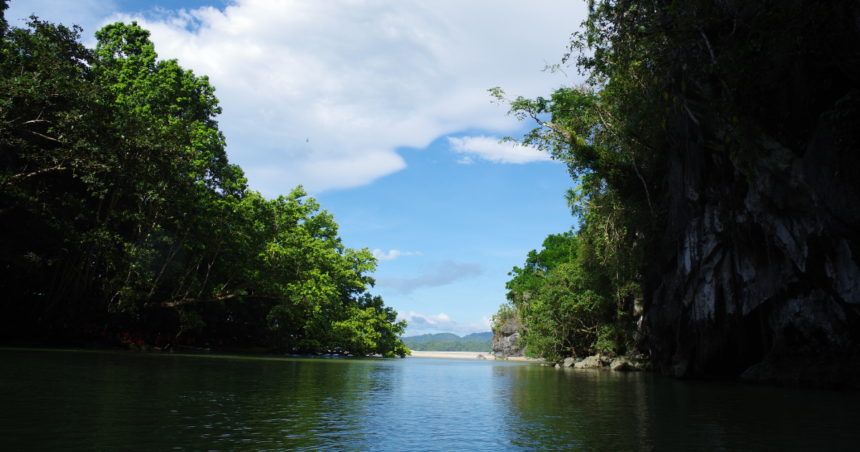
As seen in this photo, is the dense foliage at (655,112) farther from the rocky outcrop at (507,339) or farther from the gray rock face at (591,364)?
the rocky outcrop at (507,339)

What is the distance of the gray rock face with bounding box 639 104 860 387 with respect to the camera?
11969 millimetres

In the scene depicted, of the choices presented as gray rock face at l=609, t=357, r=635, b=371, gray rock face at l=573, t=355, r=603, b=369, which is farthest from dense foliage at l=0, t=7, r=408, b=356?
gray rock face at l=609, t=357, r=635, b=371

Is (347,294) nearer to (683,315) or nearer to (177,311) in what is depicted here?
(177,311)

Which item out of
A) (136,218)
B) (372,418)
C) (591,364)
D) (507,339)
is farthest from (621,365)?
(507,339)

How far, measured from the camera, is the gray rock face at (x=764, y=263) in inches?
471

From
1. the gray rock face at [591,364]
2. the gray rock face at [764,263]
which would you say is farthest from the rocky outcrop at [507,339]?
the gray rock face at [764,263]

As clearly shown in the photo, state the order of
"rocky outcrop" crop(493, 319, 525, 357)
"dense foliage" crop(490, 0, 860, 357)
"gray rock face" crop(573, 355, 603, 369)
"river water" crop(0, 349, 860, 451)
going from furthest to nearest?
"rocky outcrop" crop(493, 319, 525, 357), "gray rock face" crop(573, 355, 603, 369), "dense foliage" crop(490, 0, 860, 357), "river water" crop(0, 349, 860, 451)

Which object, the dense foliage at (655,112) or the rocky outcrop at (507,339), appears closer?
the dense foliage at (655,112)

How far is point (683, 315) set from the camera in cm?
1972

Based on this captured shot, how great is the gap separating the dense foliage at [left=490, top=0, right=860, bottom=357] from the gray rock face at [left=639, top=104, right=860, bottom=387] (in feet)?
1.74

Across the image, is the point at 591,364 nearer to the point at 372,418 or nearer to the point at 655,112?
the point at 655,112

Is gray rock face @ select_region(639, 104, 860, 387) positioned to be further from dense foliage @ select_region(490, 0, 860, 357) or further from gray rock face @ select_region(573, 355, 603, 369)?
gray rock face @ select_region(573, 355, 603, 369)

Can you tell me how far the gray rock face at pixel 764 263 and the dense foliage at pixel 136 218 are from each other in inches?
816

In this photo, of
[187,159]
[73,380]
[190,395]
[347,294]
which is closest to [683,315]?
[190,395]
